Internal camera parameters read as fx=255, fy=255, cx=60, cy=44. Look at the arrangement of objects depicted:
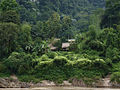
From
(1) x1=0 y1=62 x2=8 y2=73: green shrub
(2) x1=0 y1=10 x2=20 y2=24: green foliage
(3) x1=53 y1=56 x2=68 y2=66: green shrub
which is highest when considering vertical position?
(2) x1=0 y1=10 x2=20 y2=24: green foliage

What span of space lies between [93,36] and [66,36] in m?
8.63

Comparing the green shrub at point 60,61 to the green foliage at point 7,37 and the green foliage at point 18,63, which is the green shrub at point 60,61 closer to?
the green foliage at point 18,63

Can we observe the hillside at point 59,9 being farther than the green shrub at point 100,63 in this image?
Yes

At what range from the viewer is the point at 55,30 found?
1660 inches

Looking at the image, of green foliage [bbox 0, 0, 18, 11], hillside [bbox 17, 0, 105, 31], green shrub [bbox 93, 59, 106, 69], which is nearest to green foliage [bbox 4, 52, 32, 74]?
green shrub [bbox 93, 59, 106, 69]

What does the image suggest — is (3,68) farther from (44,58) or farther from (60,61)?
(60,61)

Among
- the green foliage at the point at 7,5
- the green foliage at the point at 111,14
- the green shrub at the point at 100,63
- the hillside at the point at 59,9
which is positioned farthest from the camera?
the hillside at the point at 59,9

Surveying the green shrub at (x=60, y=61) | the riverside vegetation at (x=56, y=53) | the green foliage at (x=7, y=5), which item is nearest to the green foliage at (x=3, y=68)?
the riverside vegetation at (x=56, y=53)

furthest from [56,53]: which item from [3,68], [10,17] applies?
[10,17]

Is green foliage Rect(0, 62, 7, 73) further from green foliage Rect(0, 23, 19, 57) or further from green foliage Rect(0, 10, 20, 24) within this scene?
green foliage Rect(0, 10, 20, 24)

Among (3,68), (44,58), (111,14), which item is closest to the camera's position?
(3,68)

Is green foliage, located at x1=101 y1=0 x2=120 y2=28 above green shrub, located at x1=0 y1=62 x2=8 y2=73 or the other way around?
above

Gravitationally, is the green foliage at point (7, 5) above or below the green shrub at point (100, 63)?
above

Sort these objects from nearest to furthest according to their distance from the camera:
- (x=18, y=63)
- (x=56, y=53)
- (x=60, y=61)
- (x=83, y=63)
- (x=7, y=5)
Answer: (x=18, y=63), (x=83, y=63), (x=60, y=61), (x=56, y=53), (x=7, y=5)
